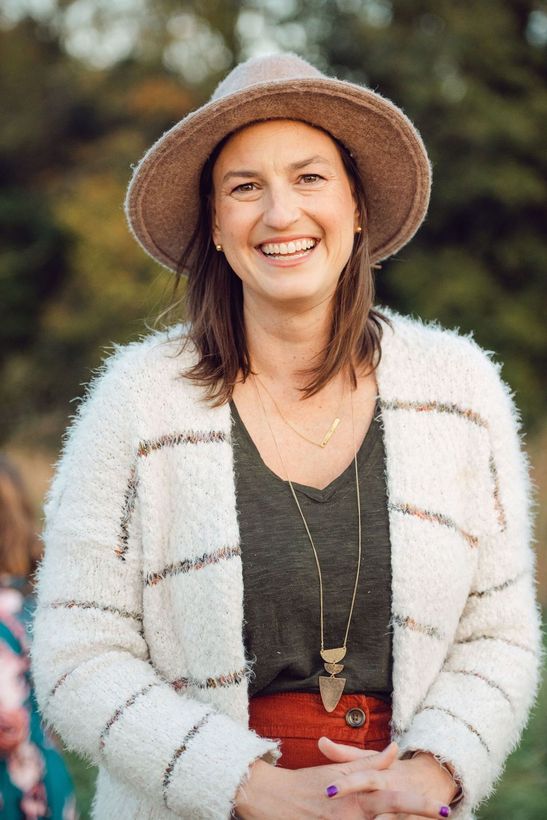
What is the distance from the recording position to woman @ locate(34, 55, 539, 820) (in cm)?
191

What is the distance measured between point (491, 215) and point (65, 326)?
8.52 m

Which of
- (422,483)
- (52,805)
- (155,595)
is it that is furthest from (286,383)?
(52,805)

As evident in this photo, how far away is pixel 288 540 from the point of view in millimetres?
2027

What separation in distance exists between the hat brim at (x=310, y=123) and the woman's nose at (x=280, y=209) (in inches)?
6.9

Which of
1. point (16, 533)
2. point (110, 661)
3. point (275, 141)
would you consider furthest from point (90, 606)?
point (16, 533)

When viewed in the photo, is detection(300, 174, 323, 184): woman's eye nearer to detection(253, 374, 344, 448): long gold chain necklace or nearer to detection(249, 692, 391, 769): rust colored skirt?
detection(253, 374, 344, 448): long gold chain necklace

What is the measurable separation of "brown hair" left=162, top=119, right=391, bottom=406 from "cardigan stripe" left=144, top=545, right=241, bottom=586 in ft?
1.20

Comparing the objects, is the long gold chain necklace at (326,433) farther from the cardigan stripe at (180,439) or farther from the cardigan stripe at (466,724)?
the cardigan stripe at (466,724)

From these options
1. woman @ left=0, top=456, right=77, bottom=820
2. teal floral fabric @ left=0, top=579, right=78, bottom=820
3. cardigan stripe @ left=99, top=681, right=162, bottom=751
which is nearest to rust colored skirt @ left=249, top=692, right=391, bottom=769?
cardigan stripe @ left=99, top=681, right=162, bottom=751

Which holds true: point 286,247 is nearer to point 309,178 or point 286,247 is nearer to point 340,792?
point 309,178

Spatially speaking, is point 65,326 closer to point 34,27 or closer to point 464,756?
point 34,27

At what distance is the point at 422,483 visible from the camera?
6.82 ft

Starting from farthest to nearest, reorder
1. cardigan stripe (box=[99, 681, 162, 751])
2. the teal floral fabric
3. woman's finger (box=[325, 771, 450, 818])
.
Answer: the teal floral fabric
cardigan stripe (box=[99, 681, 162, 751])
woman's finger (box=[325, 771, 450, 818])

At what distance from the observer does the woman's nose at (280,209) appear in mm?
2076
